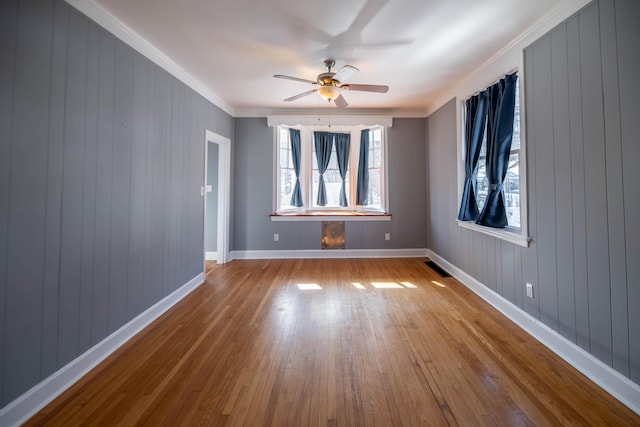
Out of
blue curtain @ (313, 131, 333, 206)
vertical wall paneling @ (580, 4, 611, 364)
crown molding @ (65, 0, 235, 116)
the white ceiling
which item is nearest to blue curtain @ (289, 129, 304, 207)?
blue curtain @ (313, 131, 333, 206)

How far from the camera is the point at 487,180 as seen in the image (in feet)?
9.74

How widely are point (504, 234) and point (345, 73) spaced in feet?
7.16

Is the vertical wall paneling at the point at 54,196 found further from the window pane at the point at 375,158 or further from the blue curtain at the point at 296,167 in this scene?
the window pane at the point at 375,158

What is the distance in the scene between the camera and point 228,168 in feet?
14.7

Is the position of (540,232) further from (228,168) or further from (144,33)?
(228,168)

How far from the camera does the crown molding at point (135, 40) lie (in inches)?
73.4

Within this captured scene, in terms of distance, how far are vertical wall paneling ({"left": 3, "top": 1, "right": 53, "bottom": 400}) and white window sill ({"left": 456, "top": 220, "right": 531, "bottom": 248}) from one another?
3483 millimetres

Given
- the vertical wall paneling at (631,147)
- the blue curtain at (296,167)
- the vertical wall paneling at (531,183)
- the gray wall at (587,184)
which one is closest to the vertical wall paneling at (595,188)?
the gray wall at (587,184)

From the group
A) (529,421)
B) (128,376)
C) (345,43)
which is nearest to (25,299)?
(128,376)

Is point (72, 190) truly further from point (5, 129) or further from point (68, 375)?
point (68, 375)

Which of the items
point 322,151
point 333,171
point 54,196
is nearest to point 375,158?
point 333,171

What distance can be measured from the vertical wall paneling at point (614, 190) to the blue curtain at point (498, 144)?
855mm

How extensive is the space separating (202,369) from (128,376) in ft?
1.53

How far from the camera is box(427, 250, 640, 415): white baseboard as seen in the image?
151cm
